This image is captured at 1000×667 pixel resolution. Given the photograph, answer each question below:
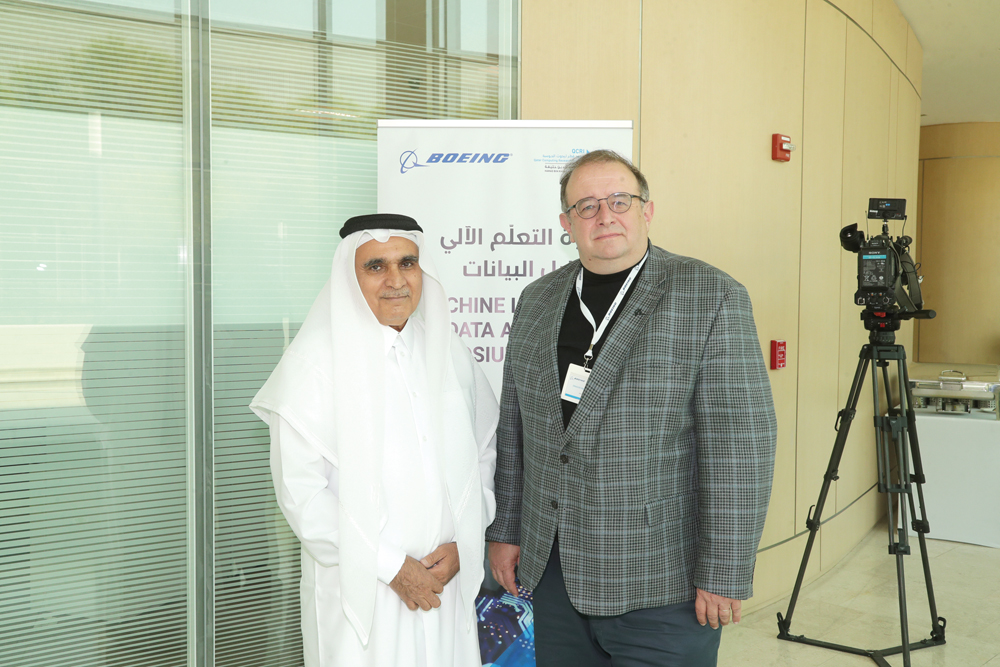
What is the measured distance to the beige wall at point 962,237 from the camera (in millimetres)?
9391

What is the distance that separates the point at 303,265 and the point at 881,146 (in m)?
4.71

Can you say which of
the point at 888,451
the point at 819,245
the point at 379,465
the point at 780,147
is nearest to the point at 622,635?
the point at 379,465

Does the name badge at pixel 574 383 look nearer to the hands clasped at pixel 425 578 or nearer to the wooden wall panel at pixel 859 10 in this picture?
the hands clasped at pixel 425 578

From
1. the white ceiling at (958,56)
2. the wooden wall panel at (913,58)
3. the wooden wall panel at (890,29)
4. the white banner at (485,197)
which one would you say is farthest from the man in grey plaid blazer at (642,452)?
the wooden wall panel at (913,58)

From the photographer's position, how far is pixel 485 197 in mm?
2699

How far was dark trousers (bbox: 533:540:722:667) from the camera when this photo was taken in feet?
5.36

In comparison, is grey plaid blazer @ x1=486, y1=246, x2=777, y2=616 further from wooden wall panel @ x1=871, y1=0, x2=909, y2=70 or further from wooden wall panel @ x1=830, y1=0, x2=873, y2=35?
wooden wall panel @ x1=871, y1=0, x2=909, y2=70

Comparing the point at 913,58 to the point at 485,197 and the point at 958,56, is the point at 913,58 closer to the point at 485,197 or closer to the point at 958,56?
the point at 958,56

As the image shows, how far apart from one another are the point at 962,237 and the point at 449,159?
31.3 feet

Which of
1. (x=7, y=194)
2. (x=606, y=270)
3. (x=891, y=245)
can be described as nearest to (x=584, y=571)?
(x=606, y=270)

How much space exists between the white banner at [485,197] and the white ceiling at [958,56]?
14.3 feet

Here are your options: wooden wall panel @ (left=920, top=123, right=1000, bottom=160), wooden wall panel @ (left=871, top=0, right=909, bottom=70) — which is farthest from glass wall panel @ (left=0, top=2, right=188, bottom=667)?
wooden wall panel @ (left=920, top=123, right=1000, bottom=160)

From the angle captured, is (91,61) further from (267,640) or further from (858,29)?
(858,29)

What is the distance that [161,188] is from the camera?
8.45ft
